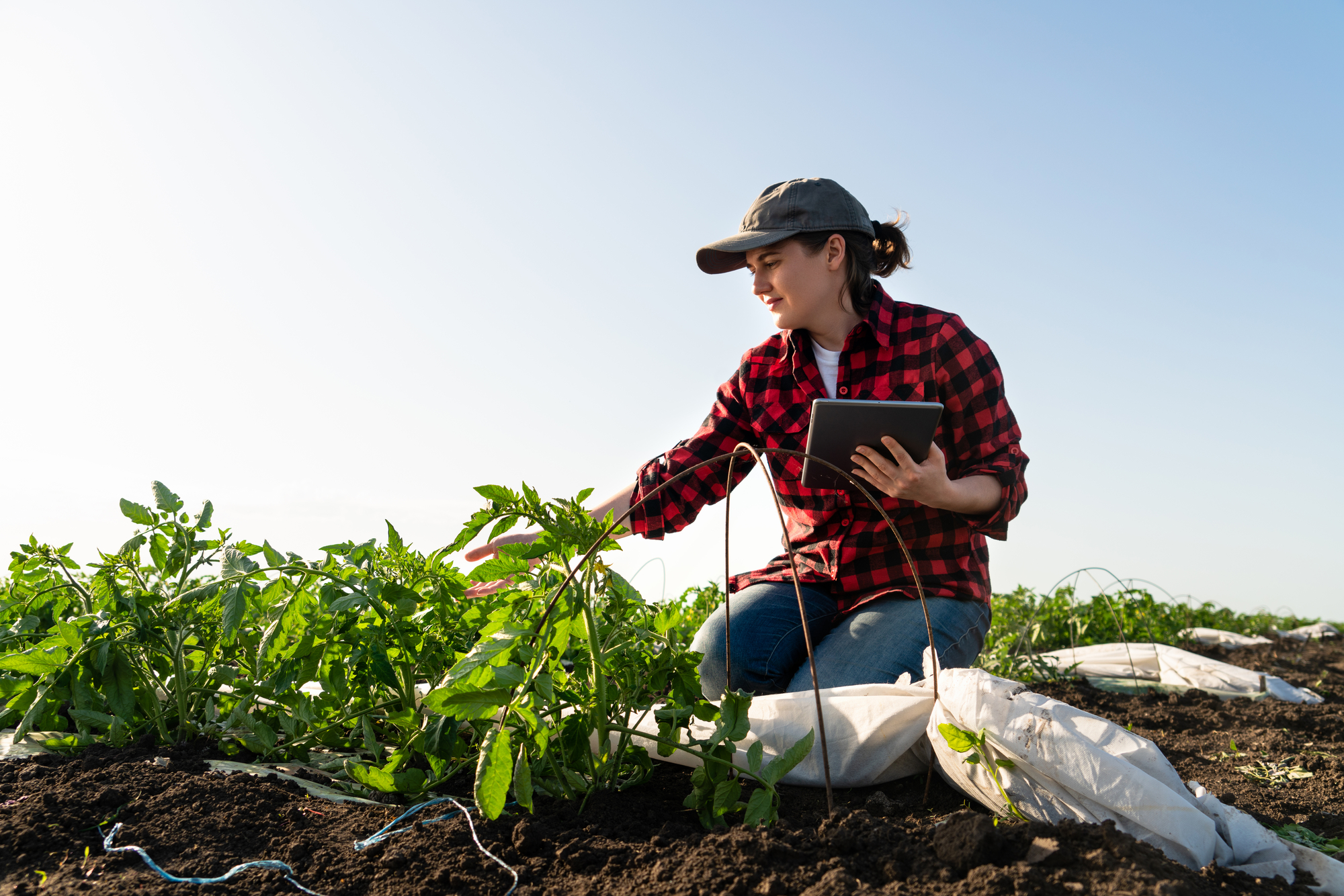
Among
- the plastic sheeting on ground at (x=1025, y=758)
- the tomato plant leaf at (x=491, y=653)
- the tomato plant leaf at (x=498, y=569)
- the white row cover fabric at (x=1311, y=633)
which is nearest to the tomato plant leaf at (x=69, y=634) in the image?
the tomato plant leaf at (x=498, y=569)

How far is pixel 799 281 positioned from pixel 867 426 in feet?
2.30

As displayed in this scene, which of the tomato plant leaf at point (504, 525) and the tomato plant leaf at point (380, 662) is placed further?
the tomato plant leaf at point (380, 662)

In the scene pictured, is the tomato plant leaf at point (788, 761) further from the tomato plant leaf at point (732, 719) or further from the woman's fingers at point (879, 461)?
the woman's fingers at point (879, 461)

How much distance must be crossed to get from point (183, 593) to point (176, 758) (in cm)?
37

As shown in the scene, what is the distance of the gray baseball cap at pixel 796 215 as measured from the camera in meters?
2.53

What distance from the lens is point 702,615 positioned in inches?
178

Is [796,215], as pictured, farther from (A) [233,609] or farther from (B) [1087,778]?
(A) [233,609]

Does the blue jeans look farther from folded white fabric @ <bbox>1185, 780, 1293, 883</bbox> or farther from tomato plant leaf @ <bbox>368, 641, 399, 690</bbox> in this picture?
tomato plant leaf @ <bbox>368, 641, 399, 690</bbox>

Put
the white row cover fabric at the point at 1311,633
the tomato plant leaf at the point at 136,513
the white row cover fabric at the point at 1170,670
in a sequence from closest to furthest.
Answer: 1. the tomato plant leaf at the point at 136,513
2. the white row cover fabric at the point at 1170,670
3. the white row cover fabric at the point at 1311,633

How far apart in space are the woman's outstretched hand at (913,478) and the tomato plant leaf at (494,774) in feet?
4.05

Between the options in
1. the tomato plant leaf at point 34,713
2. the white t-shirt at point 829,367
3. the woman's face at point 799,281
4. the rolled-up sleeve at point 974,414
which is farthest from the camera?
the white t-shirt at point 829,367

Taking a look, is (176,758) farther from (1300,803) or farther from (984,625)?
(1300,803)

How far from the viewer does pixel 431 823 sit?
1.46m

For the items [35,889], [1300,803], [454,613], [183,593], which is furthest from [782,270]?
[35,889]
